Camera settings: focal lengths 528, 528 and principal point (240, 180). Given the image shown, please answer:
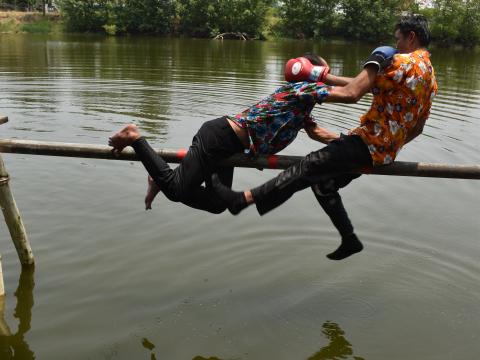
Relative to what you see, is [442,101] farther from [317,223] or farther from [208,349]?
[208,349]

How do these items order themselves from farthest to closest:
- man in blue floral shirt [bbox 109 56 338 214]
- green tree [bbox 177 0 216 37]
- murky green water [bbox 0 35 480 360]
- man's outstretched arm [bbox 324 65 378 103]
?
green tree [bbox 177 0 216 37] → murky green water [bbox 0 35 480 360] → man in blue floral shirt [bbox 109 56 338 214] → man's outstretched arm [bbox 324 65 378 103]

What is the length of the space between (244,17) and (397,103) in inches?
2346

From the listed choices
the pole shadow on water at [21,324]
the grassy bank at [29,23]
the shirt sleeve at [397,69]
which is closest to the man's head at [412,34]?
the shirt sleeve at [397,69]

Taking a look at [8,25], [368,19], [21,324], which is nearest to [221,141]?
Answer: [21,324]

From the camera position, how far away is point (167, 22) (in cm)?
6169

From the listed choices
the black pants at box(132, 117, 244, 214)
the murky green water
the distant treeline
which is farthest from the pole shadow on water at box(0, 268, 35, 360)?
the distant treeline

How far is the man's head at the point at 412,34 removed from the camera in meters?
4.12

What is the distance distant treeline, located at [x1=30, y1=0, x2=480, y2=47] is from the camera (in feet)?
191

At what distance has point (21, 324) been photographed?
4980 millimetres

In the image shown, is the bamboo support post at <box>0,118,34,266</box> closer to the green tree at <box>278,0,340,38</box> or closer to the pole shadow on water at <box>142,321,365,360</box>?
the pole shadow on water at <box>142,321,365,360</box>

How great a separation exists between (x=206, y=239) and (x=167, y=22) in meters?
58.8

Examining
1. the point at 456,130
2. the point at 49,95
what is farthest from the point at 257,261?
the point at 49,95

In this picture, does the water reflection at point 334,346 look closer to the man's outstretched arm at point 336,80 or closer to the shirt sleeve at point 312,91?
the shirt sleeve at point 312,91

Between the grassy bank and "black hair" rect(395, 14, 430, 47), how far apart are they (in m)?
56.9
